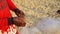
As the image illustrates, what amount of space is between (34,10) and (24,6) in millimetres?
142

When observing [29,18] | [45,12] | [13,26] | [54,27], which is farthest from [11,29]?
[45,12]

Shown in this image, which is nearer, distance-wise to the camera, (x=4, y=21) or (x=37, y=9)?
(x=4, y=21)

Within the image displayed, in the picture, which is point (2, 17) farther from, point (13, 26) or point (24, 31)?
point (24, 31)

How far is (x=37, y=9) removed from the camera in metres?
1.88

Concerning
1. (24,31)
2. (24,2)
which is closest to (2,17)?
(24,31)

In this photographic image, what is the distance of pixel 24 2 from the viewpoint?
2.00 metres

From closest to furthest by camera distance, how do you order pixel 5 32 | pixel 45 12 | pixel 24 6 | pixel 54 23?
pixel 5 32, pixel 54 23, pixel 45 12, pixel 24 6

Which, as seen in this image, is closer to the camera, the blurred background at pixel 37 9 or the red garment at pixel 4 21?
the red garment at pixel 4 21

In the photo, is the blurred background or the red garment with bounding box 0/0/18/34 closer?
the red garment with bounding box 0/0/18/34

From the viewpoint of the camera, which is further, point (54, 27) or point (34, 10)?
point (34, 10)

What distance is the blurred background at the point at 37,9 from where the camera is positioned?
1688mm

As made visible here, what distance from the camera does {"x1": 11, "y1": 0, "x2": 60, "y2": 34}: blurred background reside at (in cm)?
169

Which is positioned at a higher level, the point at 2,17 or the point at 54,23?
the point at 2,17

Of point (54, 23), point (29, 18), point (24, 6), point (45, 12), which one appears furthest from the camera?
point (24, 6)
